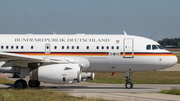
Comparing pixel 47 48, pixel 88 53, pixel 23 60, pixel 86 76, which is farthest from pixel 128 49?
pixel 23 60

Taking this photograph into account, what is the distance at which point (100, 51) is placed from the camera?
22.1m

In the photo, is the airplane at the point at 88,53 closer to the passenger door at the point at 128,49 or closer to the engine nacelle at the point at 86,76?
the passenger door at the point at 128,49

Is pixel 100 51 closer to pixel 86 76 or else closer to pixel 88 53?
pixel 88 53

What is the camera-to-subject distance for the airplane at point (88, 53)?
21.8 m

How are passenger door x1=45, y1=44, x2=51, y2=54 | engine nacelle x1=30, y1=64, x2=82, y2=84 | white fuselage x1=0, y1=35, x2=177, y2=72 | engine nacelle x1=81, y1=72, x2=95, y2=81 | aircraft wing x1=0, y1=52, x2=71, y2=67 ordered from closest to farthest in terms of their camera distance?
engine nacelle x1=30, y1=64, x2=82, y2=84, aircraft wing x1=0, y1=52, x2=71, y2=67, white fuselage x1=0, y1=35, x2=177, y2=72, passenger door x1=45, y1=44, x2=51, y2=54, engine nacelle x1=81, y1=72, x2=95, y2=81

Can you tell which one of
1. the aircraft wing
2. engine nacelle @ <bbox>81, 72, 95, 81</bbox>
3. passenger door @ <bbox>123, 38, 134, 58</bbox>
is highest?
passenger door @ <bbox>123, 38, 134, 58</bbox>

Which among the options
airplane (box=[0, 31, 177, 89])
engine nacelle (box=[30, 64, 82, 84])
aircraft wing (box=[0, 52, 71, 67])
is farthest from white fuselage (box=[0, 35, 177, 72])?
engine nacelle (box=[30, 64, 82, 84])

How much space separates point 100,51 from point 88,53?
987mm

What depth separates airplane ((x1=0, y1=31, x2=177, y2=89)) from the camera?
21.8 metres

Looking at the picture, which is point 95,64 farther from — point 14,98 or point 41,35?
point 14,98

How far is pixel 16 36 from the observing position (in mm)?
23000

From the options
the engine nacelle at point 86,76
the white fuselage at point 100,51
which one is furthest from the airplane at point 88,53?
the engine nacelle at point 86,76

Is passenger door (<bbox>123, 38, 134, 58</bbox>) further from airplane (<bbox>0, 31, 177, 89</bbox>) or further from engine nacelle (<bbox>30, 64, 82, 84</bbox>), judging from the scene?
engine nacelle (<bbox>30, 64, 82, 84</bbox>)

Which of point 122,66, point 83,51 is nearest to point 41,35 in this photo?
point 83,51
